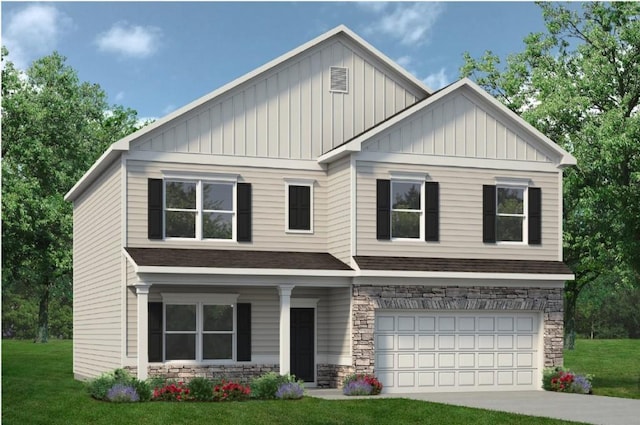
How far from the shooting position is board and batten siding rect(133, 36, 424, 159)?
28359mm

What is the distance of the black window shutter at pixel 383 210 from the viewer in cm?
2800

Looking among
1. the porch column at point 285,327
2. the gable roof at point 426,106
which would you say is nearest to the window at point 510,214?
the gable roof at point 426,106

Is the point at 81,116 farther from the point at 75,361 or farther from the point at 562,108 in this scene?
the point at 562,108

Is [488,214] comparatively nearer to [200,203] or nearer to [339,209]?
[339,209]

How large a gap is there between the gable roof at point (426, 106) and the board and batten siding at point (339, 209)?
373 mm

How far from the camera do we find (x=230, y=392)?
24.5 meters

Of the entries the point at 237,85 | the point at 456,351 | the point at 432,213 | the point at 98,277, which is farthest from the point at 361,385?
the point at 98,277

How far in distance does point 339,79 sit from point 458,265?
6.45 meters

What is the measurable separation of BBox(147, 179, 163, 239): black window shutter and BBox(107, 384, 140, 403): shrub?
5.01m

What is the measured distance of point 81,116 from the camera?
50406 millimetres

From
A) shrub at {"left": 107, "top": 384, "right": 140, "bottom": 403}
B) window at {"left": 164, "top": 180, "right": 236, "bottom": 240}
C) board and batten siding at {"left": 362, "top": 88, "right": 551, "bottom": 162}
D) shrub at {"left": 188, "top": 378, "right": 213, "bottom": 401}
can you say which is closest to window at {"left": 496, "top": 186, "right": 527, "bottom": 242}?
board and batten siding at {"left": 362, "top": 88, "right": 551, "bottom": 162}

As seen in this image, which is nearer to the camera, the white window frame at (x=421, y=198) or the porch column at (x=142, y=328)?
the porch column at (x=142, y=328)

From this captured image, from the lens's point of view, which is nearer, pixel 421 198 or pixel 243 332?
pixel 243 332

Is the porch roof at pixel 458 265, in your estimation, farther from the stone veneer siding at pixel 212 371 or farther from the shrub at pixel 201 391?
the shrub at pixel 201 391
